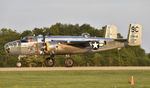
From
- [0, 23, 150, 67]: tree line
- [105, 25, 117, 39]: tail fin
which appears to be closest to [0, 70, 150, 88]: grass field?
[105, 25, 117, 39]: tail fin

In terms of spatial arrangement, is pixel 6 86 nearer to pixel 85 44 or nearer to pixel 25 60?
pixel 85 44

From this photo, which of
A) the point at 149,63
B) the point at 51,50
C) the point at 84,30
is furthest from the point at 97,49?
the point at 84,30

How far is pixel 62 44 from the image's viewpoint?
5553cm

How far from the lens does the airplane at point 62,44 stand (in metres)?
54.3

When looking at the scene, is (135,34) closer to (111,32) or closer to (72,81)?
(111,32)

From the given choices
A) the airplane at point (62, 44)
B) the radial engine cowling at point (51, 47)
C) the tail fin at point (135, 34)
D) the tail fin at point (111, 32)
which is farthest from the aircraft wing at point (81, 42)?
the tail fin at point (111, 32)

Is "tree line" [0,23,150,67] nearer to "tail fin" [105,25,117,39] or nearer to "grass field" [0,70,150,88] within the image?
"tail fin" [105,25,117,39]

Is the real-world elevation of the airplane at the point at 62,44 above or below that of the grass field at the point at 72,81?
above

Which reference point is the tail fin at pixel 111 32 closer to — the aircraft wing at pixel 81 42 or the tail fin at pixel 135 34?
the tail fin at pixel 135 34

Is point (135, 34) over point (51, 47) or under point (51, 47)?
over

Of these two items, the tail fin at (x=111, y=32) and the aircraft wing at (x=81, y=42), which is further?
the tail fin at (x=111, y=32)

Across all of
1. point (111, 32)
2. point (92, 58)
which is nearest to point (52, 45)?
point (111, 32)

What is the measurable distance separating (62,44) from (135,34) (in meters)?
11.2

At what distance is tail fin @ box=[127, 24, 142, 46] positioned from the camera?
193 ft
